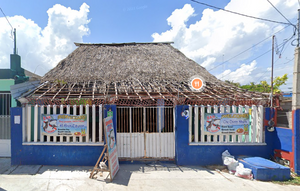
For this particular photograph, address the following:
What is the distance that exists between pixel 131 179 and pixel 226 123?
12.1ft

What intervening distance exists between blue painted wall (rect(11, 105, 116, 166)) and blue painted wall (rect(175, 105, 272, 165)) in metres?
2.33

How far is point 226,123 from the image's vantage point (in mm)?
5320

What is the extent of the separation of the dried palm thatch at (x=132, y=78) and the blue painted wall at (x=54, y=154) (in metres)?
1.69

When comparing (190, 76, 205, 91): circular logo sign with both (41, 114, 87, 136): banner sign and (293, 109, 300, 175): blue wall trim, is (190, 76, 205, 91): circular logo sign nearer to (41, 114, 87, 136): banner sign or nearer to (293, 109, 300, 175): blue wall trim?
(293, 109, 300, 175): blue wall trim

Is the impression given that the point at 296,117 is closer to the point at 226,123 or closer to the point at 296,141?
the point at 296,141

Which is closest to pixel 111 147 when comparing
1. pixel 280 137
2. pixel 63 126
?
pixel 63 126

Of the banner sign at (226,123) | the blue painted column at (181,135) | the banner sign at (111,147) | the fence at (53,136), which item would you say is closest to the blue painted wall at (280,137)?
the banner sign at (226,123)

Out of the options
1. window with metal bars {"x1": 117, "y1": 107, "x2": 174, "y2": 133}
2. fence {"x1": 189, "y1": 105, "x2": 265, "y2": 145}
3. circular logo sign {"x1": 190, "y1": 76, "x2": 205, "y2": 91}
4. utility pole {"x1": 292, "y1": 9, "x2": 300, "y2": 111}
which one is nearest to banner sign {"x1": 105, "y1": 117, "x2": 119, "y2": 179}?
window with metal bars {"x1": 117, "y1": 107, "x2": 174, "y2": 133}

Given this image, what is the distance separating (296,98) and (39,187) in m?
8.02

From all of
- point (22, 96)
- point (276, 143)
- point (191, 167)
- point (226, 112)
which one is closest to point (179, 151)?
point (191, 167)

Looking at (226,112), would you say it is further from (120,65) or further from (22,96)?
(22,96)

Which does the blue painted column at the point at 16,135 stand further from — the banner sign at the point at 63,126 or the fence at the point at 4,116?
the fence at the point at 4,116

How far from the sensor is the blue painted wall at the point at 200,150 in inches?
203

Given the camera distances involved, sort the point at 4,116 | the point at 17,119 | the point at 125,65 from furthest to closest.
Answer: the point at 125,65 → the point at 4,116 → the point at 17,119
